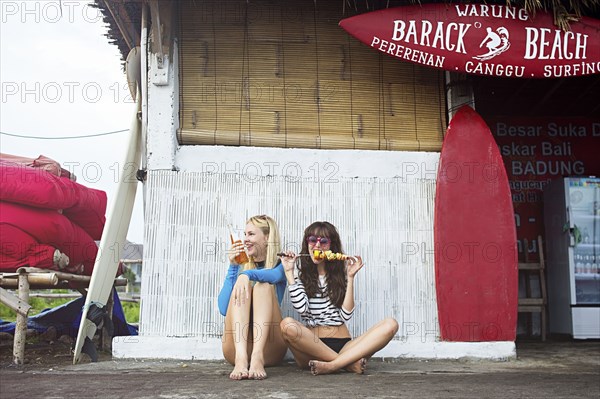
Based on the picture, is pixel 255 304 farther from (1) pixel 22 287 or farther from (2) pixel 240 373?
(1) pixel 22 287

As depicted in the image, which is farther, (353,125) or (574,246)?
(574,246)

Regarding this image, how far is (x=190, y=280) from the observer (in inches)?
207

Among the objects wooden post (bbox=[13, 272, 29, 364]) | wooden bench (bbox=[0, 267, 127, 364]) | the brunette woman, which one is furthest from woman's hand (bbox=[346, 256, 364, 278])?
wooden post (bbox=[13, 272, 29, 364])

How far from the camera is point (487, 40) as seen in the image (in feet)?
17.1

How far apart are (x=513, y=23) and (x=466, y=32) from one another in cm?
41

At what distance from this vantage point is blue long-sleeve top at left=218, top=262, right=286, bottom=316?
4.41 meters

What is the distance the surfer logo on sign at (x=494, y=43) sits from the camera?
521cm

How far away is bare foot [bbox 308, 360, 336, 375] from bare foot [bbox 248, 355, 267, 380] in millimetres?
311

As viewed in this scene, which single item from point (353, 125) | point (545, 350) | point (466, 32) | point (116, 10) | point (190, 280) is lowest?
point (545, 350)

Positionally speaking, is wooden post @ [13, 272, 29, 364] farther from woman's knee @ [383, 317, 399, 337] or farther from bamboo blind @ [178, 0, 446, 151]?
woman's knee @ [383, 317, 399, 337]

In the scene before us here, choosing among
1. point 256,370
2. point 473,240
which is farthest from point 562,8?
point 256,370

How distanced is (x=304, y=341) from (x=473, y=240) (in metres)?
2.01

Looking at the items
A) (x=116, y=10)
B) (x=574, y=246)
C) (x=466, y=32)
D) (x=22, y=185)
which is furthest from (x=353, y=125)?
(x=574, y=246)

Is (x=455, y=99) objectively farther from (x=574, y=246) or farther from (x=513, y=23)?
(x=574, y=246)
